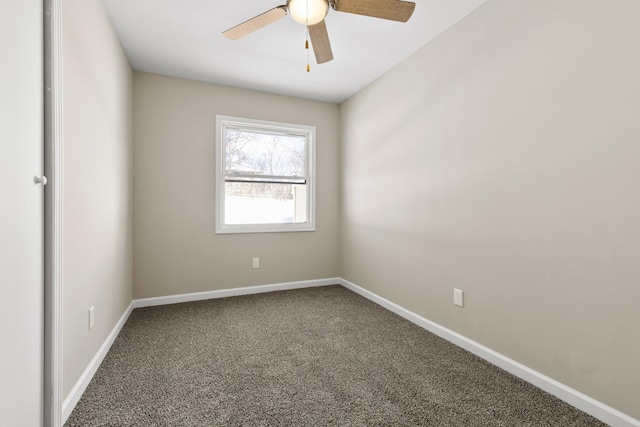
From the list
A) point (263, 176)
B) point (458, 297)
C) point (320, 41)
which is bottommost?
point (458, 297)

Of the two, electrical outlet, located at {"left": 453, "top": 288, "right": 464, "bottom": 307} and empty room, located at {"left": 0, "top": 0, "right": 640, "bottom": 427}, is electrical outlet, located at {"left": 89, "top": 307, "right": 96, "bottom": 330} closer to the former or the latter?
empty room, located at {"left": 0, "top": 0, "right": 640, "bottom": 427}

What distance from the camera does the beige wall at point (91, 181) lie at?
1.54 metres

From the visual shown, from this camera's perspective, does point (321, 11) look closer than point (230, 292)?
Yes

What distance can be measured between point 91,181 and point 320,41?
1.72m

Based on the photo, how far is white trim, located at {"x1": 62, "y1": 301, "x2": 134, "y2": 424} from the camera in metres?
1.49

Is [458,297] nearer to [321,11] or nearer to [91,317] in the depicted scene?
[321,11]

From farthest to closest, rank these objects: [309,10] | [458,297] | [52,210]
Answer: [458,297]
[309,10]
[52,210]

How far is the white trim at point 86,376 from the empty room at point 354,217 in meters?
0.02

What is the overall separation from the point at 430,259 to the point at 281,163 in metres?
2.13

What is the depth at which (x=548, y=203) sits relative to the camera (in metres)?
1.73

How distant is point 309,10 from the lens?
1862mm

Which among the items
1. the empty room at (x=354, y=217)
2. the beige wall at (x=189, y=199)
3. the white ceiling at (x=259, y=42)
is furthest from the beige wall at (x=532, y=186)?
the beige wall at (x=189, y=199)

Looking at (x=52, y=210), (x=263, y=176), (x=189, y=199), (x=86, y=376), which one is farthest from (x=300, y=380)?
(x=263, y=176)

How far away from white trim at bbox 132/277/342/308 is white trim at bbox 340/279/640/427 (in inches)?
52.9
